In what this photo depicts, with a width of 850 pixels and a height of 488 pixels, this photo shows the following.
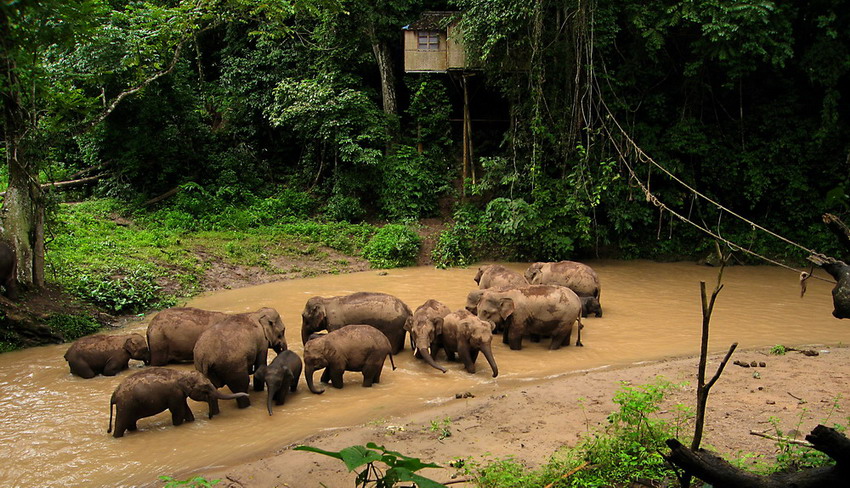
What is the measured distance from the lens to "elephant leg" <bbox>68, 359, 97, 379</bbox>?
776cm

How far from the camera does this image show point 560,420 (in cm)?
602

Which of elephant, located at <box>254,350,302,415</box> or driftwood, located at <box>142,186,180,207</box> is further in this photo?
driftwood, located at <box>142,186,180,207</box>

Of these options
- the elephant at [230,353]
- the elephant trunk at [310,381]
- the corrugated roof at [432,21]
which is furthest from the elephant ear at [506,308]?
the corrugated roof at [432,21]

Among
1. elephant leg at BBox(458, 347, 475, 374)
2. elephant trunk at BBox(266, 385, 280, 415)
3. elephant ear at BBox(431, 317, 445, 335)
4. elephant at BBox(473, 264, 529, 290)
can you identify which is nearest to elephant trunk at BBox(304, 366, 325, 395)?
elephant trunk at BBox(266, 385, 280, 415)

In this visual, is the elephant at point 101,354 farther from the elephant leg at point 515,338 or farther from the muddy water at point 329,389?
the elephant leg at point 515,338

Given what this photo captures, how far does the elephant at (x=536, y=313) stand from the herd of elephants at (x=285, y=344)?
0.05 ft

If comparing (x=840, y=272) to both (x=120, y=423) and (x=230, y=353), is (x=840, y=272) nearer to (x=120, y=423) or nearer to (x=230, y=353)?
(x=230, y=353)

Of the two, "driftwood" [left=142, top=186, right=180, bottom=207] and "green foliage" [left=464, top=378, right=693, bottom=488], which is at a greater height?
"driftwood" [left=142, top=186, right=180, bottom=207]

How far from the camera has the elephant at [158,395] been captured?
239 inches

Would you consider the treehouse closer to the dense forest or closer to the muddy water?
the dense forest

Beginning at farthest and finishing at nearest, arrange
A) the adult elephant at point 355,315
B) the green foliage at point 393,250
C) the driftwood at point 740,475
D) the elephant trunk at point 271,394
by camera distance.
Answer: the green foliage at point 393,250
the adult elephant at point 355,315
the elephant trunk at point 271,394
the driftwood at point 740,475

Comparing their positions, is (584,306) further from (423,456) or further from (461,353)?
(423,456)

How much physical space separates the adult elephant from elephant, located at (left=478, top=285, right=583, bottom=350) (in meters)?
1.42

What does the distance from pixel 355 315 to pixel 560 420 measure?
3.70 m
